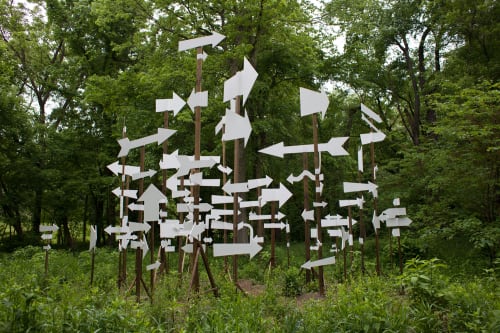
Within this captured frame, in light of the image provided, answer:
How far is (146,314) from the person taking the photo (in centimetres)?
420

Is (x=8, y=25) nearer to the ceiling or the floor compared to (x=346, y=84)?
nearer to the ceiling

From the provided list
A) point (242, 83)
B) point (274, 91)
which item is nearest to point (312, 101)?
point (242, 83)

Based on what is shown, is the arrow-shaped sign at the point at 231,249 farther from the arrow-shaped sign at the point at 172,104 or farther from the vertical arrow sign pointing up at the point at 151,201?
the arrow-shaped sign at the point at 172,104

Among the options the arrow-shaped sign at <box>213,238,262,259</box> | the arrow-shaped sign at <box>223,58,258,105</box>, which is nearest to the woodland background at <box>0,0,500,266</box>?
the arrow-shaped sign at <box>223,58,258,105</box>

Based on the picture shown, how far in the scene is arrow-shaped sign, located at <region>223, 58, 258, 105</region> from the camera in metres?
5.02

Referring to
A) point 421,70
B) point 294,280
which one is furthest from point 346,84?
point 294,280

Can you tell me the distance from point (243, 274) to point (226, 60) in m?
7.21

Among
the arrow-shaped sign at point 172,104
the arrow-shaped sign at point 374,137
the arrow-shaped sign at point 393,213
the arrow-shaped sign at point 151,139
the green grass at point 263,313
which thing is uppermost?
the arrow-shaped sign at point 172,104

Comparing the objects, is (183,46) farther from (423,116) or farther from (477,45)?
(423,116)

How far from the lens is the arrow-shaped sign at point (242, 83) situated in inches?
197

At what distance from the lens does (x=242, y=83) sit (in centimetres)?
515

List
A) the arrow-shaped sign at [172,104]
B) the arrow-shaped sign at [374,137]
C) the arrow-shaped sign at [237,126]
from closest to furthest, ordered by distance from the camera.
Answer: the arrow-shaped sign at [237,126] < the arrow-shaped sign at [172,104] < the arrow-shaped sign at [374,137]

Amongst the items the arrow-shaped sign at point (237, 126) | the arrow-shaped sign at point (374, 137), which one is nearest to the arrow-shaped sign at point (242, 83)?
the arrow-shaped sign at point (237, 126)

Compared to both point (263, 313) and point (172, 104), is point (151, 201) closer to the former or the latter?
point (263, 313)
